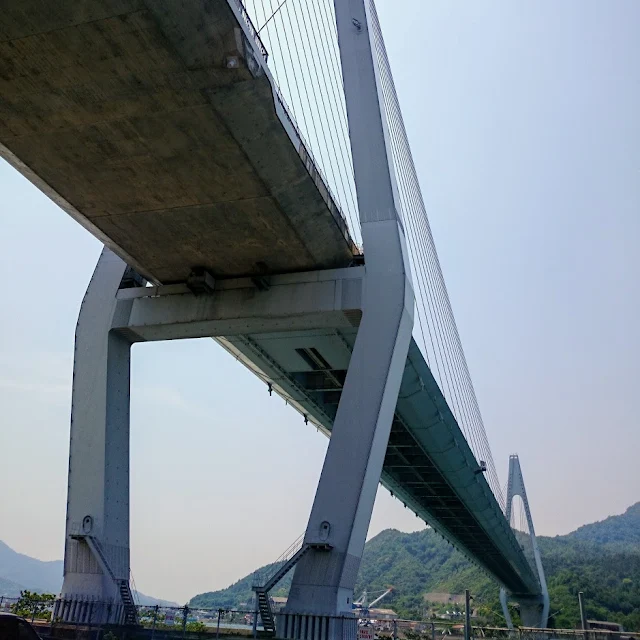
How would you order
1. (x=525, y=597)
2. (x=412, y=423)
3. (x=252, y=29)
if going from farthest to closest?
(x=525, y=597) → (x=412, y=423) → (x=252, y=29)

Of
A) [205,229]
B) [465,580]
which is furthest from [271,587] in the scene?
[465,580]

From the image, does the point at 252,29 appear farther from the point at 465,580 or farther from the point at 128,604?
the point at 465,580

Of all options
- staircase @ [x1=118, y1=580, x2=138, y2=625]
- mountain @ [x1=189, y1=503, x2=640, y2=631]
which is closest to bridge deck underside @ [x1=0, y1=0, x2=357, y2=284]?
staircase @ [x1=118, y1=580, x2=138, y2=625]

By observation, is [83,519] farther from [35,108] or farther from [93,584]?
[35,108]

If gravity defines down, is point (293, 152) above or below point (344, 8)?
below

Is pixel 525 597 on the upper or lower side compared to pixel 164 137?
lower

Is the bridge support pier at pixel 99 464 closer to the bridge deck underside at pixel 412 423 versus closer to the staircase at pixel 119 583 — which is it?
the staircase at pixel 119 583

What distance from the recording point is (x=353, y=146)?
19.0 m

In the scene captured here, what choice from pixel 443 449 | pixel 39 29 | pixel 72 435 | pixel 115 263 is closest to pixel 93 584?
pixel 72 435

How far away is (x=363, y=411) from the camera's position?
15.9 metres

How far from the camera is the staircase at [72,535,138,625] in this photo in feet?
51.4

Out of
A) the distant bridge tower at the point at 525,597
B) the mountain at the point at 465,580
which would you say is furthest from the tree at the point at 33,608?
the mountain at the point at 465,580

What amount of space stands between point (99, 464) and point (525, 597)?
232 feet

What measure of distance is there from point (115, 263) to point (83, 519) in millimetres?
7089
